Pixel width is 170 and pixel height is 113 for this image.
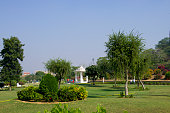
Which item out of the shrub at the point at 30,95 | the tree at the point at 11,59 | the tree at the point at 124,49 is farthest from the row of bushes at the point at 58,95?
the tree at the point at 11,59

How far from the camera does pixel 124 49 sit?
18.9 m

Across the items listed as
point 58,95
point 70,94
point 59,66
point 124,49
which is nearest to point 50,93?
point 58,95

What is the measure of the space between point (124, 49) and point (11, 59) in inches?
1067

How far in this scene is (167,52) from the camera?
100m

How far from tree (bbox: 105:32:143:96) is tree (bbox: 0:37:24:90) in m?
25.2

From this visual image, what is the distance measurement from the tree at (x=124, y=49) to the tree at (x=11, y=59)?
25.2 meters

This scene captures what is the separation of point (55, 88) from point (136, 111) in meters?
6.78

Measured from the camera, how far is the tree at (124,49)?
745 inches

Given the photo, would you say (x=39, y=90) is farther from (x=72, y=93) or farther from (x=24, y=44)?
(x=24, y=44)

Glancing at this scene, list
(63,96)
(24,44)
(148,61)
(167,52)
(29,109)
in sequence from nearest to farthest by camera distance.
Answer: (29,109), (63,96), (148,61), (24,44), (167,52)

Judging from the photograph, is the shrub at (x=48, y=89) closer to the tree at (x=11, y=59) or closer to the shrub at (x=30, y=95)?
the shrub at (x=30, y=95)

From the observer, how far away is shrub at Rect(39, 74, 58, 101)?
15277mm

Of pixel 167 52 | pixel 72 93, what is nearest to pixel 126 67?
pixel 72 93

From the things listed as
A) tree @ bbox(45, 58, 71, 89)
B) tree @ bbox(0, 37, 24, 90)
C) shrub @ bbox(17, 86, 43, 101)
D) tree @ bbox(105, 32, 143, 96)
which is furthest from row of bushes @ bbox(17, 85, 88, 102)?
tree @ bbox(0, 37, 24, 90)
